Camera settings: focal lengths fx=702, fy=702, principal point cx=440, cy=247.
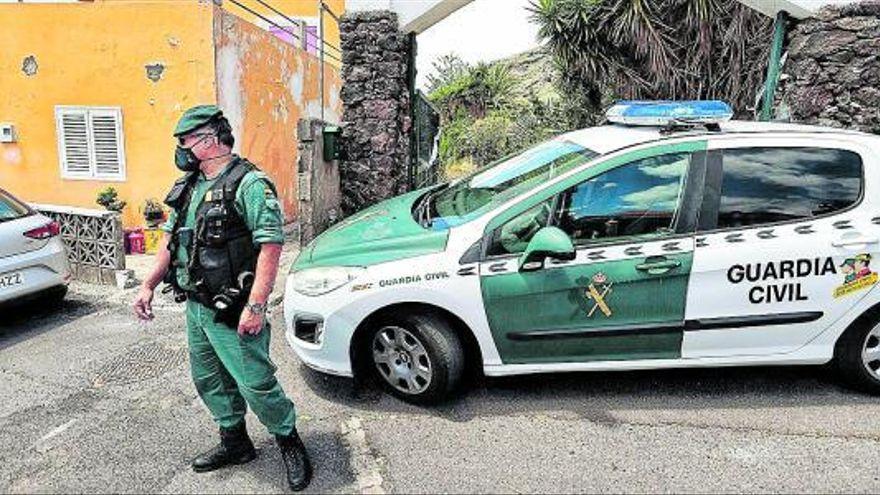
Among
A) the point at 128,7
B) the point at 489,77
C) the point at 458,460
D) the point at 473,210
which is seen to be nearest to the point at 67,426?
the point at 458,460

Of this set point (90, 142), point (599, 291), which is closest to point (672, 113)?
point (599, 291)

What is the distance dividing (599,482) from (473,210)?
167 cm

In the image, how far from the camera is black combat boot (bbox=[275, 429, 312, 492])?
10.3 feet

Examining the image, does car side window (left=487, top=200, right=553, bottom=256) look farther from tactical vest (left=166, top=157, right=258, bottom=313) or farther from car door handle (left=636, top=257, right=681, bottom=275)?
tactical vest (left=166, top=157, right=258, bottom=313)

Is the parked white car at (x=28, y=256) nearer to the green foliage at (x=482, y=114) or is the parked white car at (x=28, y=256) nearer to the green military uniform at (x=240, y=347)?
the green military uniform at (x=240, y=347)

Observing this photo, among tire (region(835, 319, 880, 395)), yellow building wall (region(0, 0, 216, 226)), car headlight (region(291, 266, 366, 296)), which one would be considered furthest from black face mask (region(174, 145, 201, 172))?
yellow building wall (region(0, 0, 216, 226))

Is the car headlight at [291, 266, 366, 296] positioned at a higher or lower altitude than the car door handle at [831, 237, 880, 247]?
lower

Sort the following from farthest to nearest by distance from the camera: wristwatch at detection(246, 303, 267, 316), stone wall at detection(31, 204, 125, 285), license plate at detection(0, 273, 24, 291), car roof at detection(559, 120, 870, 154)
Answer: stone wall at detection(31, 204, 125, 285), license plate at detection(0, 273, 24, 291), car roof at detection(559, 120, 870, 154), wristwatch at detection(246, 303, 267, 316)

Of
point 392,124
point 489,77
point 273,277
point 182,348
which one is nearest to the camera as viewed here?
point 273,277

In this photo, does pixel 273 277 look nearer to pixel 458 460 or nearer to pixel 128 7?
pixel 458 460

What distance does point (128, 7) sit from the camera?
329 inches

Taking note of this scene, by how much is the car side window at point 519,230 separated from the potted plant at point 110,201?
21.1 ft

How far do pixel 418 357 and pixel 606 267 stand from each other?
114 centimetres

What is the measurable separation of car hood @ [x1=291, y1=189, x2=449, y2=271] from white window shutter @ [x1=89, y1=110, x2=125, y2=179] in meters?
5.39
